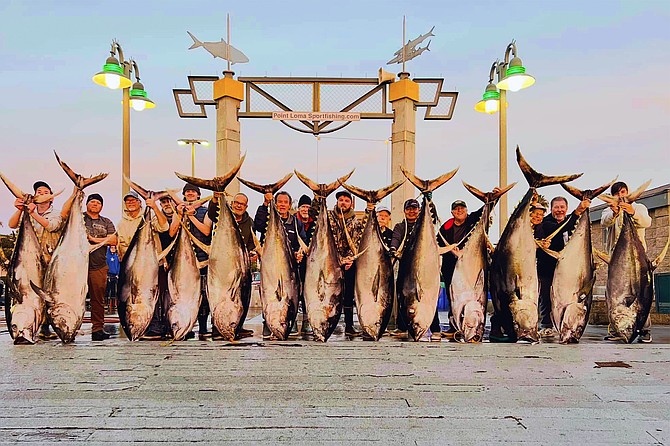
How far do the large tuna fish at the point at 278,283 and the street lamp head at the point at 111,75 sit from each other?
4087mm

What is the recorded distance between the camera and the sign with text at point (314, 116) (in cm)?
891

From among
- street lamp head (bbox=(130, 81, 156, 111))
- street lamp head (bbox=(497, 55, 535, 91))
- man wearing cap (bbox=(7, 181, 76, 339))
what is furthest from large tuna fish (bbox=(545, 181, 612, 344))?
street lamp head (bbox=(130, 81, 156, 111))

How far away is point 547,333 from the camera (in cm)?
→ 646

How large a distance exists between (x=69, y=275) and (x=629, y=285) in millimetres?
5849

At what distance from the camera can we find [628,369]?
435 centimetres

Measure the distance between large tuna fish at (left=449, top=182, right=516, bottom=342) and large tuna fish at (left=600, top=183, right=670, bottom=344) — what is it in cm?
140

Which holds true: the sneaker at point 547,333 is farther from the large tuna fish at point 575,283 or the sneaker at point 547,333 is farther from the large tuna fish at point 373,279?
the large tuna fish at point 373,279

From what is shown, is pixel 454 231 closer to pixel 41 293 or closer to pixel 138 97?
pixel 41 293

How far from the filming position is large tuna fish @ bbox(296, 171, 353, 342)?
575 centimetres

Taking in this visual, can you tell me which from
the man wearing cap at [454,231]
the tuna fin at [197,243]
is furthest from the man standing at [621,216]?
the tuna fin at [197,243]

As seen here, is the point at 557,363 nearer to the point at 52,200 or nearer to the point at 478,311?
the point at 478,311

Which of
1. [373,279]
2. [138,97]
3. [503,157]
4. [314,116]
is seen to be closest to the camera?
[373,279]

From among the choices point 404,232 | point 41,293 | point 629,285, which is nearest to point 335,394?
point 404,232

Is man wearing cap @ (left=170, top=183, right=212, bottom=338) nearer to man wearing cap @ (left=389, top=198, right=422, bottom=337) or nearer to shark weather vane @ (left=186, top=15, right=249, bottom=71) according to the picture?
man wearing cap @ (left=389, top=198, right=422, bottom=337)
